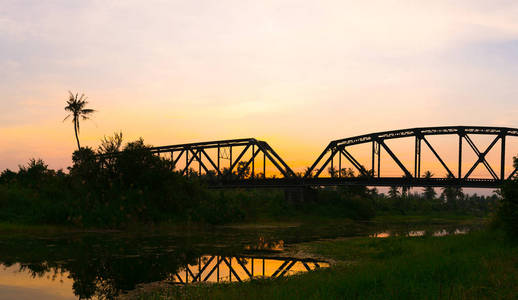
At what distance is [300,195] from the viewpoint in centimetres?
6575

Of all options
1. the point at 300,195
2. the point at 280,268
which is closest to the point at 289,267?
the point at 280,268

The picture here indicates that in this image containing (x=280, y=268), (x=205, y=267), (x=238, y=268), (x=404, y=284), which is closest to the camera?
(x=404, y=284)

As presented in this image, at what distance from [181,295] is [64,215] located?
78.6ft

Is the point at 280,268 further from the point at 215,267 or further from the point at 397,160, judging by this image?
the point at 397,160

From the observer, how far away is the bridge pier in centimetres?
6456

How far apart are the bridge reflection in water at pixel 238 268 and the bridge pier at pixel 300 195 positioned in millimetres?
42080

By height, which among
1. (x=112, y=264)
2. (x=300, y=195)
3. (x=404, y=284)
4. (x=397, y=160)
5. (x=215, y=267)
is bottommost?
(x=215, y=267)

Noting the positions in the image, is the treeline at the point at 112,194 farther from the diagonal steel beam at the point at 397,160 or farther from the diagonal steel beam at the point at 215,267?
the diagonal steel beam at the point at 397,160

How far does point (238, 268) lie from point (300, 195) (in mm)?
46845

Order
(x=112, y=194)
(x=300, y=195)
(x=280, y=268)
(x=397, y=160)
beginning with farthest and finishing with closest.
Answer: (x=300, y=195), (x=397, y=160), (x=112, y=194), (x=280, y=268)

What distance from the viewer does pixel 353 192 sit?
77438 mm

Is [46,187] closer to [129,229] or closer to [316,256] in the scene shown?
[129,229]

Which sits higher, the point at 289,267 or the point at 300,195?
the point at 300,195

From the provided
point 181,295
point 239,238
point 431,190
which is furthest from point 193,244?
point 431,190
